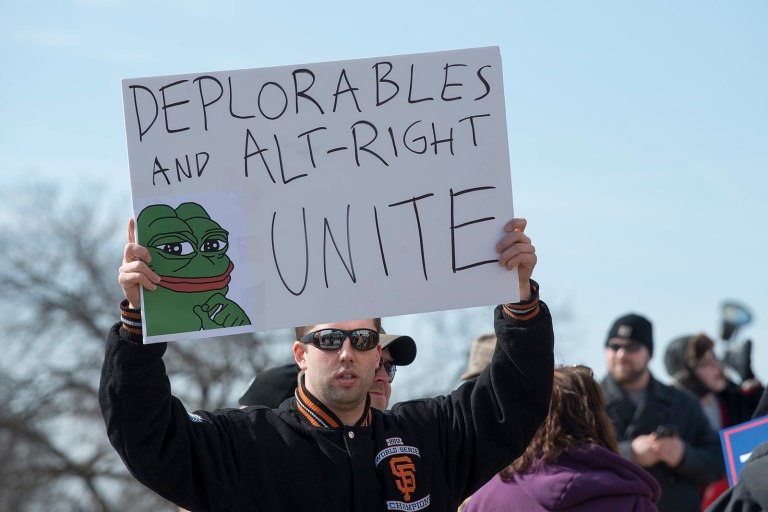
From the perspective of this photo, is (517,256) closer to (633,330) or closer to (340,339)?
(340,339)

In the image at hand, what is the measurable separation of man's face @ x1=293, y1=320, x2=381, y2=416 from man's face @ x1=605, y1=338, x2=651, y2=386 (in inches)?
148

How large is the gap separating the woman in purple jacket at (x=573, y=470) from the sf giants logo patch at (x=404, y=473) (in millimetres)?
930

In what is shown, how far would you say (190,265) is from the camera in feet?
12.4

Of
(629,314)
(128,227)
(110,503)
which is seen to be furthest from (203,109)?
(110,503)

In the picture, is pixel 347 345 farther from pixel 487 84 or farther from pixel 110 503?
pixel 110 503

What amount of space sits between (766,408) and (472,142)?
2296 mm

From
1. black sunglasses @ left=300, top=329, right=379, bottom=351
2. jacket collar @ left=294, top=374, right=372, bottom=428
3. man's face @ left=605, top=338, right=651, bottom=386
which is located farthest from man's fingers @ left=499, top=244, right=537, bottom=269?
man's face @ left=605, top=338, right=651, bottom=386

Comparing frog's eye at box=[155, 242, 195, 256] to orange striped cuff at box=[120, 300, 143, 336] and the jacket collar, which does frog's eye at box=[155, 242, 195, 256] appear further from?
the jacket collar

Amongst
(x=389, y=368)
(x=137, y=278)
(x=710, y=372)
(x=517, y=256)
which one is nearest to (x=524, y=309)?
(x=517, y=256)

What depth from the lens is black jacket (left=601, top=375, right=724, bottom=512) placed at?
6977 millimetres

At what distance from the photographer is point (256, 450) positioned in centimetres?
381

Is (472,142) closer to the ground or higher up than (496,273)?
higher up

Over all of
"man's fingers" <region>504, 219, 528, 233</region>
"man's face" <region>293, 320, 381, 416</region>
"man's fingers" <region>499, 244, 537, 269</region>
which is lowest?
"man's face" <region>293, 320, 381, 416</region>

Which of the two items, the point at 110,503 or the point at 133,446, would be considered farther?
the point at 110,503
